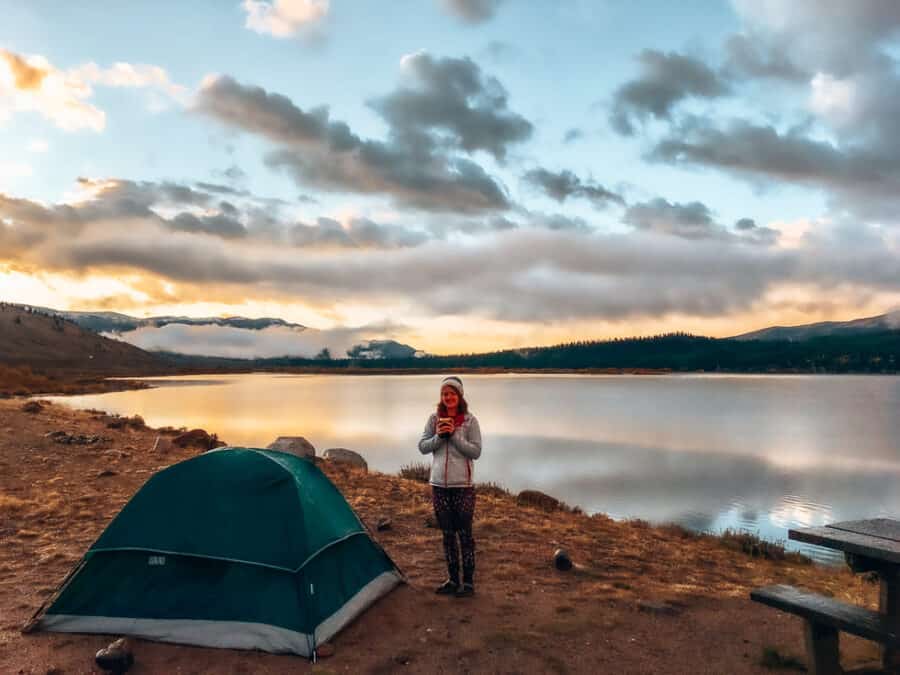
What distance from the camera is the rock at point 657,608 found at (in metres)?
7.73

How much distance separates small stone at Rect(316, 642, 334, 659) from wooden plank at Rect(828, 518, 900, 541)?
5.08 metres

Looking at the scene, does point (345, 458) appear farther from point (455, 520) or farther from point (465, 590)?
point (455, 520)

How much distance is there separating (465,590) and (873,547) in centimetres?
471

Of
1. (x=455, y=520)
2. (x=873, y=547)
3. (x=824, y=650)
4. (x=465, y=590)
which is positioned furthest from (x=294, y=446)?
(x=873, y=547)

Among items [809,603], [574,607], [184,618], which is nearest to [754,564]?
[574,607]

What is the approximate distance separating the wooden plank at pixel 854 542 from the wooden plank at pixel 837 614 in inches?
20.6

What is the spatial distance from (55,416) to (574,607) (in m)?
30.2

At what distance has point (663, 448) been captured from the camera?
31.5 m

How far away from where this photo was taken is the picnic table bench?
16.7 ft

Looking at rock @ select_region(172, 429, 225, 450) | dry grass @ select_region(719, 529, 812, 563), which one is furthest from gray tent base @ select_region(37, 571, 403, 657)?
rock @ select_region(172, 429, 225, 450)

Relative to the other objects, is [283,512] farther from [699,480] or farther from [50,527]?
[699,480]

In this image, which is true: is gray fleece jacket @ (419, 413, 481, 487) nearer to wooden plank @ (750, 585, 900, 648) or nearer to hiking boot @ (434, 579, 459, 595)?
hiking boot @ (434, 579, 459, 595)

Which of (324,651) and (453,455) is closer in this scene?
(324,651)

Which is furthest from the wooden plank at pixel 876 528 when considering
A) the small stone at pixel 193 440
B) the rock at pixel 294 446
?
the small stone at pixel 193 440
